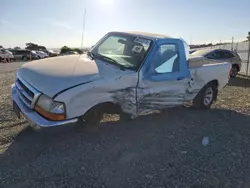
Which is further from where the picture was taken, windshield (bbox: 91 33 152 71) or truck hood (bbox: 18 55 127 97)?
windshield (bbox: 91 33 152 71)

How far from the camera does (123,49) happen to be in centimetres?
559

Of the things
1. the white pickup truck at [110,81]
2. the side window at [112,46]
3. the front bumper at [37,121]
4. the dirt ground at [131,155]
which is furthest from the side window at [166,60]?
the front bumper at [37,121]

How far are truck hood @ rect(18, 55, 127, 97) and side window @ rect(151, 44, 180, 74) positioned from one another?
0.84 meters

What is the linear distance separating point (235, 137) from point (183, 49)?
1961 mm

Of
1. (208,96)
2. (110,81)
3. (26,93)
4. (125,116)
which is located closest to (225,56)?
(208,96)

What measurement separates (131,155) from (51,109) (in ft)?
4.25

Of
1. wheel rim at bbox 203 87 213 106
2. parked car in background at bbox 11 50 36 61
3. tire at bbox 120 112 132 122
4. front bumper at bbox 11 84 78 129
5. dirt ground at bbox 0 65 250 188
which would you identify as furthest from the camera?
parked car in background at bbox 11 50 36 61

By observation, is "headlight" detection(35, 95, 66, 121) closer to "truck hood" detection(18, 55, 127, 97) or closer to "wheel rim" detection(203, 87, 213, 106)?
"truck hood" detection(18, 55, 127, 97)

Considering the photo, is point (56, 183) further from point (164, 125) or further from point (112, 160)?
point (164, 125)

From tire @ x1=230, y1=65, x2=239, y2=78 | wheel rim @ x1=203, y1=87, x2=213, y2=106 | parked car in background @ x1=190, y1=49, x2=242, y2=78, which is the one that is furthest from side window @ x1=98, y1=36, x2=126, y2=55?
tire @ x1=230, y1=65, x2=239, y2=78

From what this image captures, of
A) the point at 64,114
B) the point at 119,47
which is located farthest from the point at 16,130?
the point at 119,47

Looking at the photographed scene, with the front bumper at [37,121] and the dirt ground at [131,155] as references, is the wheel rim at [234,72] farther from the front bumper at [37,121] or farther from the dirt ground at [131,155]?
the front bumper at [37,121]

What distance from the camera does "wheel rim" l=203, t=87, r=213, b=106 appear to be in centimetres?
719

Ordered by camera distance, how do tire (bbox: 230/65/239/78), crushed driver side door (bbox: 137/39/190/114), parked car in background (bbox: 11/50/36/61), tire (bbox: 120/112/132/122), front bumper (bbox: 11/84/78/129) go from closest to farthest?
front bumper (bbox: 11/84/78/129) < tire (bbox: 120/112/132/122) < crushed driver side door (bbox: 137/39/190/114) < tire (bbox: 230/65/239/78) < parked car in background (bbox: 11/50/36/61)
